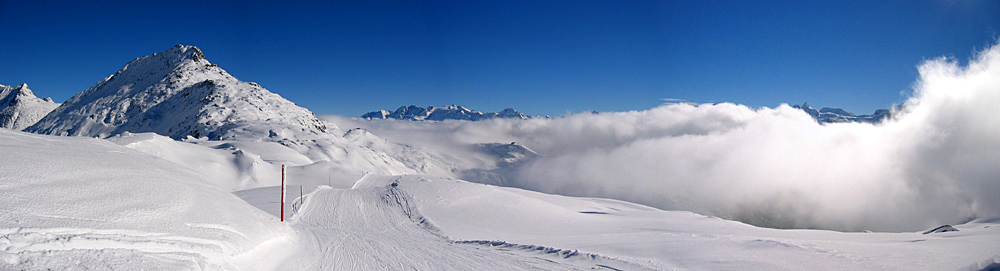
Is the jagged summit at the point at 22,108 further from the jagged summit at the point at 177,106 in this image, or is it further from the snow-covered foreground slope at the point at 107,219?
the snow-covered foreground slope at the point at 107,219

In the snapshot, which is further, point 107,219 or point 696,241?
point 696,241

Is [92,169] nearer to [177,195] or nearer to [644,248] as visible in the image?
[177,195]

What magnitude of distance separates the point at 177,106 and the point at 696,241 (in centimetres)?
11639

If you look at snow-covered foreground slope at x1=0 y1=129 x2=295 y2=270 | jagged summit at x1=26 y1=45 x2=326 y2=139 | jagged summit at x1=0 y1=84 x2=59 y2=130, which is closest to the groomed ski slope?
snow-covered foreground slope at x1=0 y1=129 x2=295 y2=270

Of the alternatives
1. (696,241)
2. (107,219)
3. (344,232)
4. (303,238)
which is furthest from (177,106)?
(696,241)

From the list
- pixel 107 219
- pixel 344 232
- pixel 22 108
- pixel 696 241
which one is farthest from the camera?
pixel 22 108

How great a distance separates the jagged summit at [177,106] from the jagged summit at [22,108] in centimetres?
4796

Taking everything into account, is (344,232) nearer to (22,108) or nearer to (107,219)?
(107,219)

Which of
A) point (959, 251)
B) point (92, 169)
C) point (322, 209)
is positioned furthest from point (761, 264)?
point (322, 209)

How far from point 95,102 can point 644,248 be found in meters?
148

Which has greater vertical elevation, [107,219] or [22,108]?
[22,108]

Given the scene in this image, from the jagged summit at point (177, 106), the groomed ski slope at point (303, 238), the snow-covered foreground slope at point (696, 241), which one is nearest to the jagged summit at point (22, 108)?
the jagged summit at point (177, 106)

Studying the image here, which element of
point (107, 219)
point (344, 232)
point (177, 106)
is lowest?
point (344, 232)

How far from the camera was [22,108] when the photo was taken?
499ft
